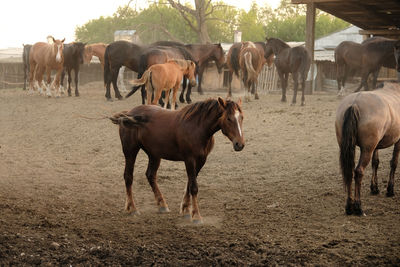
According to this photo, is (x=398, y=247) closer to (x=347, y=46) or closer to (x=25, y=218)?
(x=25, y=218)

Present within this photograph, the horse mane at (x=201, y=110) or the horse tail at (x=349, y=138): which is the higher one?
the horse mane at (x=201, y=110)

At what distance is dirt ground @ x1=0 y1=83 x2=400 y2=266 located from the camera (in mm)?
4836

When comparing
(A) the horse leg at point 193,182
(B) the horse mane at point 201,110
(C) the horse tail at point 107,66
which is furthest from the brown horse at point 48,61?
(A) the horse leg at point 193,182

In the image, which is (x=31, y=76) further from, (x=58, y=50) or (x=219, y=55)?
(x=219, y=55)

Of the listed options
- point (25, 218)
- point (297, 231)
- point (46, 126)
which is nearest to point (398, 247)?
point (297, 231)

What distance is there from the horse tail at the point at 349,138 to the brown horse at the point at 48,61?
14328 millimetres

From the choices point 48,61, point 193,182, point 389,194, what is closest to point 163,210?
point 193,182

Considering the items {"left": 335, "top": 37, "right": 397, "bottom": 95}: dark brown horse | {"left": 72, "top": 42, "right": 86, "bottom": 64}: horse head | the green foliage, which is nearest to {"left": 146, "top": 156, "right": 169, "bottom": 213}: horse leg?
{"left": 335, "top": 37, "right": 397, "bottom": 95}: dark brown horse

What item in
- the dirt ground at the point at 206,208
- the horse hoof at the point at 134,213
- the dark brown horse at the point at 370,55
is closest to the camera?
the dirt ground at the point at 206,208

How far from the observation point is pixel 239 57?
18344mm

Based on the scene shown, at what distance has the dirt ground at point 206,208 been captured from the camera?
190 inches

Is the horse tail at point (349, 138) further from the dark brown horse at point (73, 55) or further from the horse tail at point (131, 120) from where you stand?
the dark brown horse at point (73, 55)

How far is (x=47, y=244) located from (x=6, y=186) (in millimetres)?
2998

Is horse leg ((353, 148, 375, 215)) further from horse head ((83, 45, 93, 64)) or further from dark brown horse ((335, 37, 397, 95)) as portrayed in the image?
horse head ((83, 45, 93, 64))
